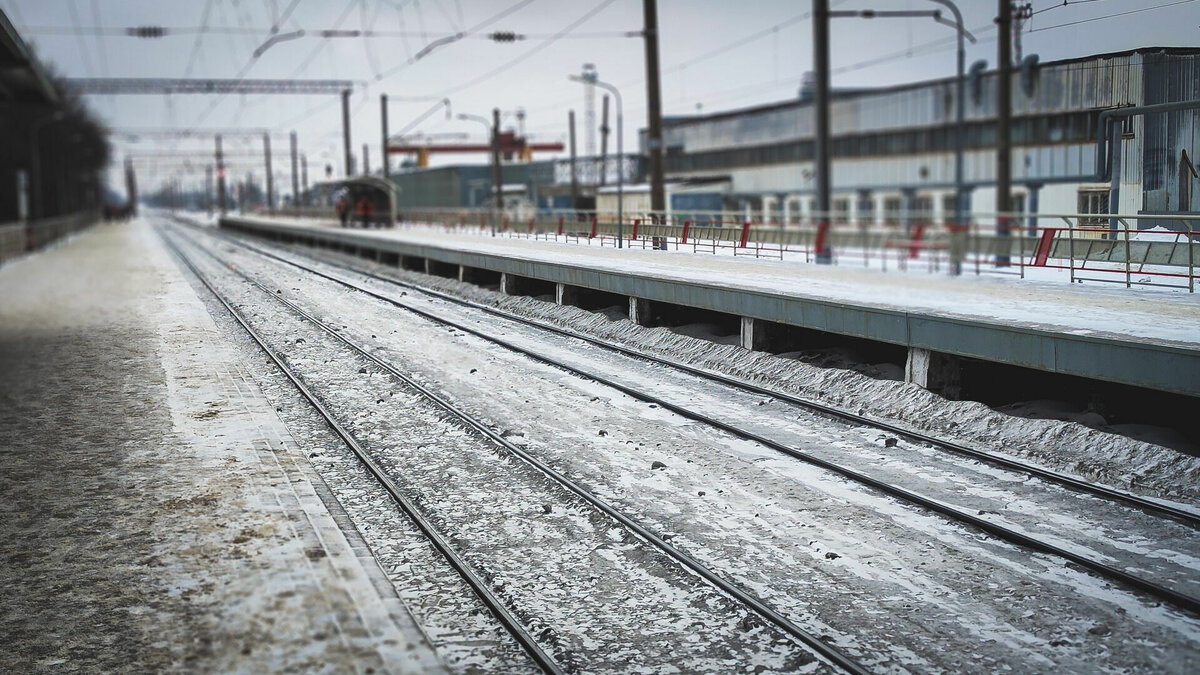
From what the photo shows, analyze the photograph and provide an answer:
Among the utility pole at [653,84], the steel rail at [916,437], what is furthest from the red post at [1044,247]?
the utility pole at [653,84]

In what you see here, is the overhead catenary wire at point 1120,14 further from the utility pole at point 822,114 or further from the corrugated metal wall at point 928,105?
the utility pole at point 822,114

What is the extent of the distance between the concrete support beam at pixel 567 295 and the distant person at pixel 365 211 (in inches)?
1512

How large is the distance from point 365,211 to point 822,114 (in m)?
41.0

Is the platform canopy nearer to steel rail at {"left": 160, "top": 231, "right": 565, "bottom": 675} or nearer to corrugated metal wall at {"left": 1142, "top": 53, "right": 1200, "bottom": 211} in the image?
steel rail at {"left": 160, "top": 231, "right": 565, "bottom": 675}

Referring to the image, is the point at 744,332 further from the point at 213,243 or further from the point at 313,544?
the point at 213,243

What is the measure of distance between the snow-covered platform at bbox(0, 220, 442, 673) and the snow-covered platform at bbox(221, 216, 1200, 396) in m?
6.24

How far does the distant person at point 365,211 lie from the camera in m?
59.5

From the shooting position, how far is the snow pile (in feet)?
29.7

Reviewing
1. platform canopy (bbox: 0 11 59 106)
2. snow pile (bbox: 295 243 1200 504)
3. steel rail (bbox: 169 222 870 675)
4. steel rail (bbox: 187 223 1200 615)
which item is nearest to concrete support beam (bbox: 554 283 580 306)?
snow pile (bbox: 295 243 1200 504)

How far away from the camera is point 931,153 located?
51219 millimetres

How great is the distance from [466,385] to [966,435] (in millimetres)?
5965

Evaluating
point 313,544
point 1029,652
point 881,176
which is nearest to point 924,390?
point 1029,652

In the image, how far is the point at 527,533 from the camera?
795cm

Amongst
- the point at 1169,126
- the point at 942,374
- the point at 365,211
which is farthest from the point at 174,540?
the point at 365,211
